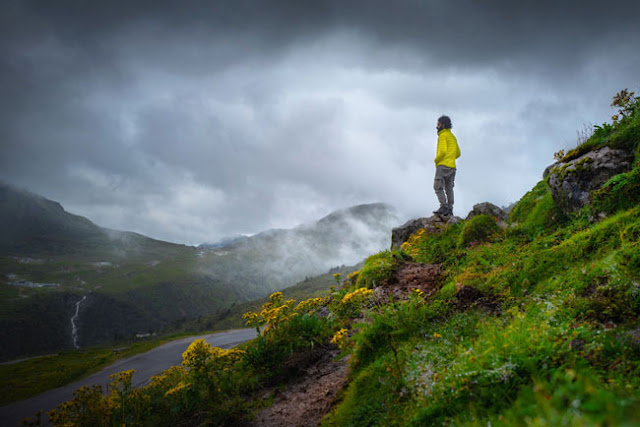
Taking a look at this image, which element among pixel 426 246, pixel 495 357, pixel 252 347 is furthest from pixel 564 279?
pixel 426 246

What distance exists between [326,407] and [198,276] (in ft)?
677

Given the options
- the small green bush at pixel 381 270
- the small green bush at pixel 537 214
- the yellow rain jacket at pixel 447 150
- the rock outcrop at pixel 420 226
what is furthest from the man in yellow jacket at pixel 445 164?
the small green bush at pixel 381 270

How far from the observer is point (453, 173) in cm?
1379

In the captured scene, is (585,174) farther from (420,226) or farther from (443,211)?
(420,226)

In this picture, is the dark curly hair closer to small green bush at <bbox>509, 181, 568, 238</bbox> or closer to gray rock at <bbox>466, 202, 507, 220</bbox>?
gray rock at <bbox>466, 202, 507, 220</bbox>

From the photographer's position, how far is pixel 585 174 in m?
6.46

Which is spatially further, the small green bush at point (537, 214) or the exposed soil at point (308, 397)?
the small green bush at point (537, 214)

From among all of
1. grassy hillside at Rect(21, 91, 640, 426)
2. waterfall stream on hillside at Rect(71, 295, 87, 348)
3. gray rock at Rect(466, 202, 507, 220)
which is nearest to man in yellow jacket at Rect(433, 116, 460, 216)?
gray rock at Rect(466, 202, 507, 220)

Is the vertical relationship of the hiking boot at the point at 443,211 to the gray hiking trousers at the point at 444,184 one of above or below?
below

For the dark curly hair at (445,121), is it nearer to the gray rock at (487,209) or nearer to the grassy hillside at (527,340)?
the gray rock at (487,209)

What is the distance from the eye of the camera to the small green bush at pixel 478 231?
8828 millimetres

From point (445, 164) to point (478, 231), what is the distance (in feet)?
18.2

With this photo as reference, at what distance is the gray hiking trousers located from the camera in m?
13.7

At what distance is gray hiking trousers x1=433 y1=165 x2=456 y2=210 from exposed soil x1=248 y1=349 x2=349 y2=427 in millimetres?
11038
